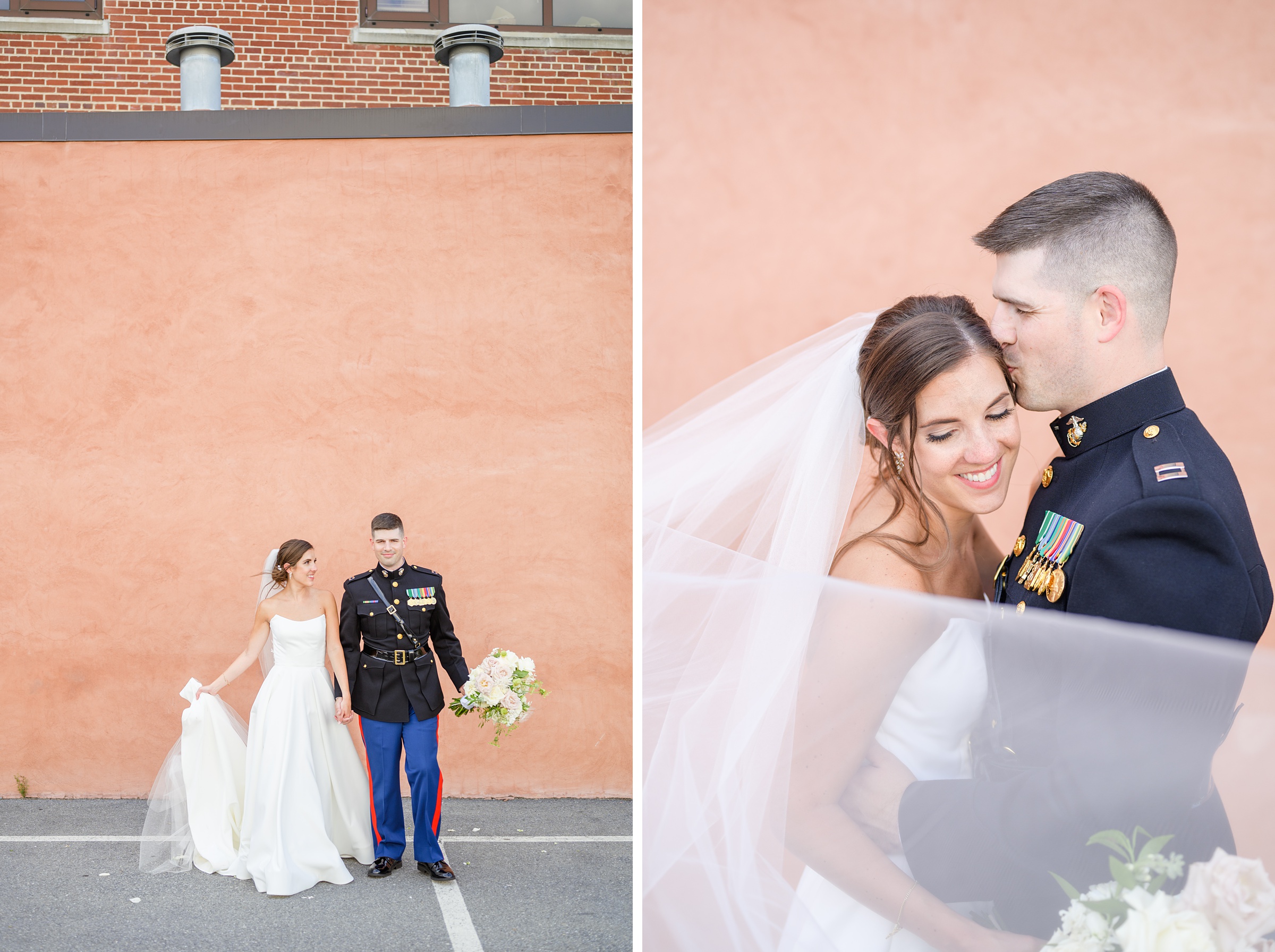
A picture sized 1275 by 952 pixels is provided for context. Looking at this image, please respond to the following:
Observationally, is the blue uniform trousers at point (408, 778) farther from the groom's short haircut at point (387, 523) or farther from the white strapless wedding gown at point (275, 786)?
the groom's short haircut at point (387, 523)

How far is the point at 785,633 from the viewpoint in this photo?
203 centimetres

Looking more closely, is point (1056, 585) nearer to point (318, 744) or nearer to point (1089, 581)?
point (1089, 581)

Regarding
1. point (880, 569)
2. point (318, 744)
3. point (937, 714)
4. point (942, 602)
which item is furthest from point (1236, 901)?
point (318, 744)

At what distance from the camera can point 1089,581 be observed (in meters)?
1.68

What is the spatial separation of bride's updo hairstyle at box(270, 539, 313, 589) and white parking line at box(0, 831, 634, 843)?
1653 millimetres

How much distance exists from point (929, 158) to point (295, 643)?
431 cm

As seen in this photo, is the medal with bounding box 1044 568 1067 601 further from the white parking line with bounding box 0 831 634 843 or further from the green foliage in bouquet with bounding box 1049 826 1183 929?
the white parking line with bounding box 0 831 634 843

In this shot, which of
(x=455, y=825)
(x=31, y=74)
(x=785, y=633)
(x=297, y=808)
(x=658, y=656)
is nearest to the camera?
(x=785, y=633)

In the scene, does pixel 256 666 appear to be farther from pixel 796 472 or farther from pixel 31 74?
pixel 31 74

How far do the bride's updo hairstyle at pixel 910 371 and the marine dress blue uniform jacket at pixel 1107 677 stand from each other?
0.59 feet

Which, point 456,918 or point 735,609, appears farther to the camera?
point 456,918

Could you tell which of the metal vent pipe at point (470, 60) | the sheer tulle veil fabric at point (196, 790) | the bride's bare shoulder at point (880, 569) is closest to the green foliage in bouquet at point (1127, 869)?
the bride's bare shoulder at point (880, 569)

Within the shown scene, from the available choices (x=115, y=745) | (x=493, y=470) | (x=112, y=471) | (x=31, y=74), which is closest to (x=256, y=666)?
(x=115, y=745)

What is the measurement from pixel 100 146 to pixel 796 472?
19.9 feet
